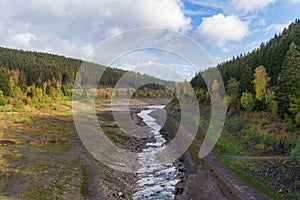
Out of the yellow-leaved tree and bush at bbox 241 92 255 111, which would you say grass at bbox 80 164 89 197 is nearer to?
bush at bbox 241 92 255 111

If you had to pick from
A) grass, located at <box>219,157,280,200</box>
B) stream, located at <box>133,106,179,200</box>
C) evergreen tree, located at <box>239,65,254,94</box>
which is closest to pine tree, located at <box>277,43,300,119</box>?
grass, located at <box>219,157,280,200</box>

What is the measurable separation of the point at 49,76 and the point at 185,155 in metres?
160

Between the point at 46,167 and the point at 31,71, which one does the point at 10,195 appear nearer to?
the point at 46,167

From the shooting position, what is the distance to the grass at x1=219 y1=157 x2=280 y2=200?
2162 centimetres

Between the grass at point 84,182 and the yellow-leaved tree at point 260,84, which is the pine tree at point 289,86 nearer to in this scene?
the yellow-leaved tree at point 260,84

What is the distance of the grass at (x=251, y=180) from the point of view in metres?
21.6

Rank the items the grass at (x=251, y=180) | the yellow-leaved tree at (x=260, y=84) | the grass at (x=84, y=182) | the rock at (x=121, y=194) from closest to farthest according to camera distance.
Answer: the grass at (x=251, y=180) → the grass at (x=84, y=182) → the rock at (x=121, y=194) → the yellow-leaved tree at (x=260, y=84)

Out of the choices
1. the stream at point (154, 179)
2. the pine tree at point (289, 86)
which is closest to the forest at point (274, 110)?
the pine tree at point (289, 86)

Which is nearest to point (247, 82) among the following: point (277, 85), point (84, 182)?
point (277, 85)

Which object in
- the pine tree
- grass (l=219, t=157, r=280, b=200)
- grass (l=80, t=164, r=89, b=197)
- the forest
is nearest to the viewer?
grass (l=219, t=157, r=280, b=200)

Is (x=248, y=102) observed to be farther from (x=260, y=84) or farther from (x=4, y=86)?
(x=4, y=86)

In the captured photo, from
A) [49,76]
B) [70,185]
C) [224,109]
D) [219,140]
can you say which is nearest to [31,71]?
[49,76]

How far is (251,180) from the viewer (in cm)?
2517

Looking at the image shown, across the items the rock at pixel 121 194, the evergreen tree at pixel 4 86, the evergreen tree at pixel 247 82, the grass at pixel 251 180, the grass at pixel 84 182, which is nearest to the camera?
the grass at pixel 251 180
